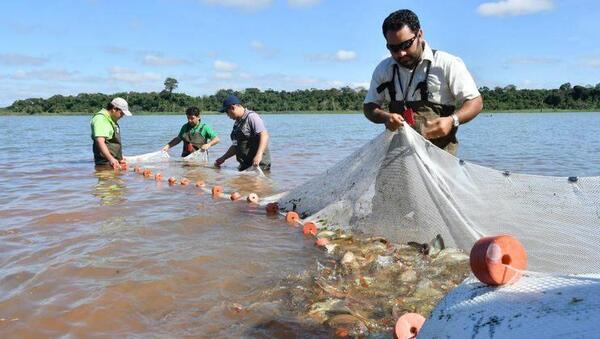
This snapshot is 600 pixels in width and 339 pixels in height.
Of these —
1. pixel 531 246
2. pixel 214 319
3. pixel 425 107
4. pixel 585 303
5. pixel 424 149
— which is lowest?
pixel 214 319

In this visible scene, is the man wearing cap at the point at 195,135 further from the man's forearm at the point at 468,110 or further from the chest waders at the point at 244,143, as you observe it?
the man's forearm at the point at 468,110

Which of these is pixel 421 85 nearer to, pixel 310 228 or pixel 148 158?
pixel 310 228

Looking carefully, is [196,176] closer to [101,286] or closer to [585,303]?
[101,286]

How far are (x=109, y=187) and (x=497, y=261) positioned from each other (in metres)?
7.82

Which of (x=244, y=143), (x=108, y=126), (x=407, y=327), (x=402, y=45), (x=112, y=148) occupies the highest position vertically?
(x=402, y=45)

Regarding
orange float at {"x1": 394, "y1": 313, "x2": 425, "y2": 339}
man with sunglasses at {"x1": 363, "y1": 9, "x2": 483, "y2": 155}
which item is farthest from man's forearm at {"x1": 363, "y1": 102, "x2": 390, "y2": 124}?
orange float at {"x1": 394, "y1": 313, "x2": 425, "y2": 339}

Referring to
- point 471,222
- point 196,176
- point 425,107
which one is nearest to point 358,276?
point 471,222

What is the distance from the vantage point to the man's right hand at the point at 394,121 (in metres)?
4.17

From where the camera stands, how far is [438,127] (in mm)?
4117

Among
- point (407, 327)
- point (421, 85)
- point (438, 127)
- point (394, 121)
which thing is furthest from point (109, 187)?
point (407, 327)

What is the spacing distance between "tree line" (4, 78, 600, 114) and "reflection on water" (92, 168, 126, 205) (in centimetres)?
6733

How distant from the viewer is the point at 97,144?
420 inches

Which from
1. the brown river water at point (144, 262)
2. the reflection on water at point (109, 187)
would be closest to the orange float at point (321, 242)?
the brown river water at point (144, 262)

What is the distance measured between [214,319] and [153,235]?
229cm
